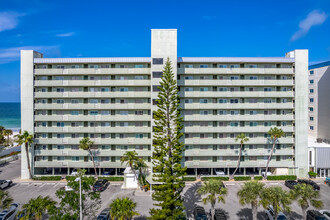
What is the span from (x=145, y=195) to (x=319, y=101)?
1747 inches

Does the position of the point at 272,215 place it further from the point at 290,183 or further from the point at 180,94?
the point at 180,94

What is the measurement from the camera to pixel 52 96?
123 feet

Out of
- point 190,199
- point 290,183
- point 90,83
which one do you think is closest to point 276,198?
point 190,199

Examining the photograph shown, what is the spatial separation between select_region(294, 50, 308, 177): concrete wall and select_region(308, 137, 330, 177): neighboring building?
1171 millimetres

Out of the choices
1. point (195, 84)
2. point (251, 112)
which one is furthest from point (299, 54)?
point (195, 84)

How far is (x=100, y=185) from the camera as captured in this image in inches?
1297

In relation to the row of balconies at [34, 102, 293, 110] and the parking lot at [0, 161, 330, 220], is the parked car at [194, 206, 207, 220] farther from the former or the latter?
the row of balconies at [34, 102, 293, 110]

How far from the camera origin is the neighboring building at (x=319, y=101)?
44.0m

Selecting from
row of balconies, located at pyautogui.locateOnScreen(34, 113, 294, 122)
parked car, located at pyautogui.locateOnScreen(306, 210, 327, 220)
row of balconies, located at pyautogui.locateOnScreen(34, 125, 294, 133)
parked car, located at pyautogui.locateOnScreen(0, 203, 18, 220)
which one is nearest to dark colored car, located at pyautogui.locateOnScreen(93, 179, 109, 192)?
row of balconies, located at pyautogui.locateOnScreen(34, 125, 294, 133)

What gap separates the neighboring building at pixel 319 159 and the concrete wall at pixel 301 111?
1.17 metres

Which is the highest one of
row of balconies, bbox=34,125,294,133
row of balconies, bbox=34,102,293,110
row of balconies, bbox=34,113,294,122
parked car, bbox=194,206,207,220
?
row of balconies, bbox=34,102,293,110

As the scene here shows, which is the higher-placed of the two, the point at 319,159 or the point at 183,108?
the point at 183,108

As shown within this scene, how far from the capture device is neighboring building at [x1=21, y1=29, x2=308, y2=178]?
37.1 meters

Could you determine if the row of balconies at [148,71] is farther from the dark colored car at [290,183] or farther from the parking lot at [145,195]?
the parking lot at [145,195]
